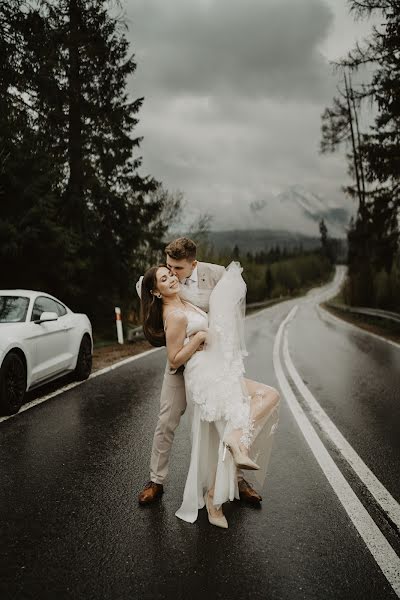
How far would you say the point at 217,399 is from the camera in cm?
344

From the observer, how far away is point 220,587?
2721 millimetres

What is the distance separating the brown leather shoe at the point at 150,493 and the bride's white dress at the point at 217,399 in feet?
1.01

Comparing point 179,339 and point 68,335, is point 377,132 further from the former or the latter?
point 179,339

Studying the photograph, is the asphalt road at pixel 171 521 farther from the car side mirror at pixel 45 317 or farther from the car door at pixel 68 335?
the car door at pixel 68 335

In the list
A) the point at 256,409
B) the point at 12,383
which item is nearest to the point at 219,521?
the point at 256,409

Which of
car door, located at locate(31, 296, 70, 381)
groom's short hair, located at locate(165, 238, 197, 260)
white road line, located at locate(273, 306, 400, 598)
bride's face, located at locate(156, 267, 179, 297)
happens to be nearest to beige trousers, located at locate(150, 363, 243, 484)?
bride's face, located at locate(156, 267, 179, 297)

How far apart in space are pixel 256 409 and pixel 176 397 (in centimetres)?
65

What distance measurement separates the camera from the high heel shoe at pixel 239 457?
316 cm

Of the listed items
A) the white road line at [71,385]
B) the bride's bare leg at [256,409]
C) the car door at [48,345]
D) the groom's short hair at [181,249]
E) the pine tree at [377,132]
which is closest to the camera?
the bride's bare leg at [256,409]

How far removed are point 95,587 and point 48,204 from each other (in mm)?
11763

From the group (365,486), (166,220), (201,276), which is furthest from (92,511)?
(166,220)

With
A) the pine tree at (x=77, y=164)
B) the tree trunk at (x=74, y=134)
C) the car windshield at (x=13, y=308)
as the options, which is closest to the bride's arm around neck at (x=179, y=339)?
the car windshield at (x=13, y=308)

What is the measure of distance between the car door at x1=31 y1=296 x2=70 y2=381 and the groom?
144 inches

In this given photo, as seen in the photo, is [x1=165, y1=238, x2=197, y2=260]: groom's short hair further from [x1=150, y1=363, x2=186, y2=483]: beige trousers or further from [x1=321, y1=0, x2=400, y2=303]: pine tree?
[x1=321, y1=0, x2=400, y2=303]: pine tree
